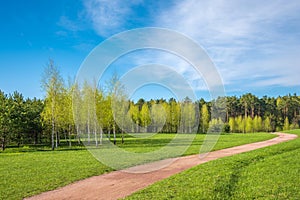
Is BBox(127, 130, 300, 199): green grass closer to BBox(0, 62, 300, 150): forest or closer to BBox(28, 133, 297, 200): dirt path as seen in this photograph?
BBox(28, 133, 297, 200): dirt path

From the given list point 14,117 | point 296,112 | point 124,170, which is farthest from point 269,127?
point 124,170

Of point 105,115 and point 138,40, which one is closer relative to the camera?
point 138,40

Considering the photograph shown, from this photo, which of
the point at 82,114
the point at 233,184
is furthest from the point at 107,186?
the point at 82,114

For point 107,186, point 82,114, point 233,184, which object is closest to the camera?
point 233,184

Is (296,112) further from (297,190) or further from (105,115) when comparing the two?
(297,190)

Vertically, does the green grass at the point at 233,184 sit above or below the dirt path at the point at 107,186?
above

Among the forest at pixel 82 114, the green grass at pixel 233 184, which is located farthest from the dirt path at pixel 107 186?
the forest at pixel 82 114

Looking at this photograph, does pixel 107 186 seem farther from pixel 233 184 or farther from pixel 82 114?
pixel 82 114

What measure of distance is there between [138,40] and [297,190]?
794cm

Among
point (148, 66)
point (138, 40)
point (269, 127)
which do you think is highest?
point (138, 40)

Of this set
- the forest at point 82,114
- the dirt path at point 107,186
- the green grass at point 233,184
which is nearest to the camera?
the green grass at point 233,184

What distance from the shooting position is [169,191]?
9383 mm

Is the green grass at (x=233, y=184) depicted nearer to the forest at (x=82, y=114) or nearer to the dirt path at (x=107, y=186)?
the dirt path at (x=107, y=186)

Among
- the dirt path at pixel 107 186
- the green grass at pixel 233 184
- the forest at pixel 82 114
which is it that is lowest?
the dirt path at pixel 107 186
